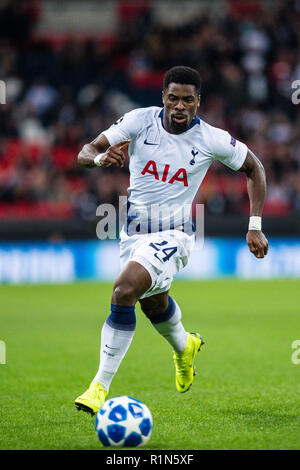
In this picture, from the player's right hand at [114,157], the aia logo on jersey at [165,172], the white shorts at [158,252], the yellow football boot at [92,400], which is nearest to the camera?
the yellow football boot at [92,400]

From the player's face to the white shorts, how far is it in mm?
820

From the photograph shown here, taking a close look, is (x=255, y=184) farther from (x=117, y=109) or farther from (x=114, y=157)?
(x=117, y=109)

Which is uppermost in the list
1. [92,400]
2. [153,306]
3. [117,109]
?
[117,109]

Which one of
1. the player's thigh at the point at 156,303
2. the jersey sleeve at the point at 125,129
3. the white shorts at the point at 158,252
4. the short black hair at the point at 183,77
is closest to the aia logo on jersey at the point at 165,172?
the jersey sleeve at the point at 125,129

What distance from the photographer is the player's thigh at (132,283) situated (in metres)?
5.42

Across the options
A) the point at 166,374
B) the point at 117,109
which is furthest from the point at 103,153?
the point at 117,109

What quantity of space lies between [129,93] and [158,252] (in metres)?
15.7

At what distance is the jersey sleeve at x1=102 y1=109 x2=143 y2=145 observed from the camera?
5898mm

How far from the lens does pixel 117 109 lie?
2011 cm

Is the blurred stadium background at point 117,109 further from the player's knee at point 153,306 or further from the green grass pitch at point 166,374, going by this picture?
the player's knee at point 153,306

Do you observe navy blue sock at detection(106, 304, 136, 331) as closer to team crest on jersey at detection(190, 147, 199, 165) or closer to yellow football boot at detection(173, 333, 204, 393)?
yellow football boot at detection(173, 333, 204, 393)

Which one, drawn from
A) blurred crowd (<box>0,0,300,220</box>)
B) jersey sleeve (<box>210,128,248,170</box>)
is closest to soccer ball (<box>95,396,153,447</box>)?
jersey sleeve (<box>210,128,248,170</box>)

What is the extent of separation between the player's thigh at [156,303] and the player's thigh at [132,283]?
617 millimetres
